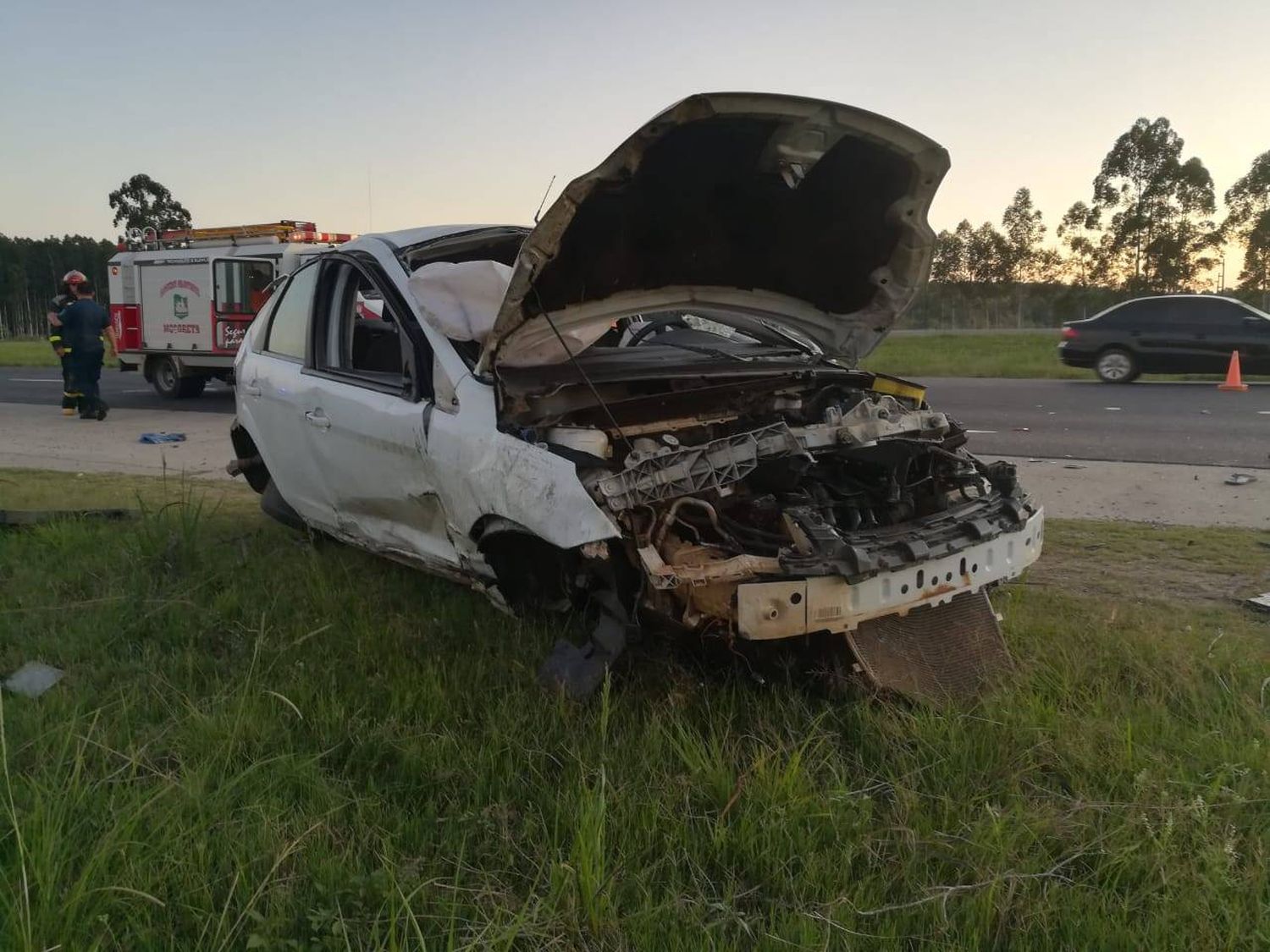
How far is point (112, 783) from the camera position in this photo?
2.88 m

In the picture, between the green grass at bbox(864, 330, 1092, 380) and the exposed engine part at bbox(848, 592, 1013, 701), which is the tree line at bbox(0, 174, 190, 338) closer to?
the green grass at bbox(864, 330, 1092, 380)

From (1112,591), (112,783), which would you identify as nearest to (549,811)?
(112,783)

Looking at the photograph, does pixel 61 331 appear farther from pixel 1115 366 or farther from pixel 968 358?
pixel 968 358

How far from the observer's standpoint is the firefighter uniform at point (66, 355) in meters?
12.7

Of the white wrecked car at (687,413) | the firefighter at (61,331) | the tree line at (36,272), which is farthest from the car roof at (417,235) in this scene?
the tree line at (36,272)

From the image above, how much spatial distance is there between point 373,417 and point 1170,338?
1525 centimetres

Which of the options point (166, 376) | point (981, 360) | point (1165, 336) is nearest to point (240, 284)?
point (166, 376)

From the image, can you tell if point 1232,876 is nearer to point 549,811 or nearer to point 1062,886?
point 1062,886

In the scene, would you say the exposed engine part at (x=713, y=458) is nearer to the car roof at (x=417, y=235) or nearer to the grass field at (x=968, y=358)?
the car roof at (x=417, y=235)

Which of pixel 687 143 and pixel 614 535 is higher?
pixel 687 143

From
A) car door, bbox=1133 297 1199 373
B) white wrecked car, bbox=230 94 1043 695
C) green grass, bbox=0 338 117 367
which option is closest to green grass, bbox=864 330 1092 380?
car door, bbox=1133 297 1199 373

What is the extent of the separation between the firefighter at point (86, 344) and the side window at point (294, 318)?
28.2 ft

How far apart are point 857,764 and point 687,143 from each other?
2.25 m

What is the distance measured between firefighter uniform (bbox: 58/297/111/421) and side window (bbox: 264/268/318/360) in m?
8.59
